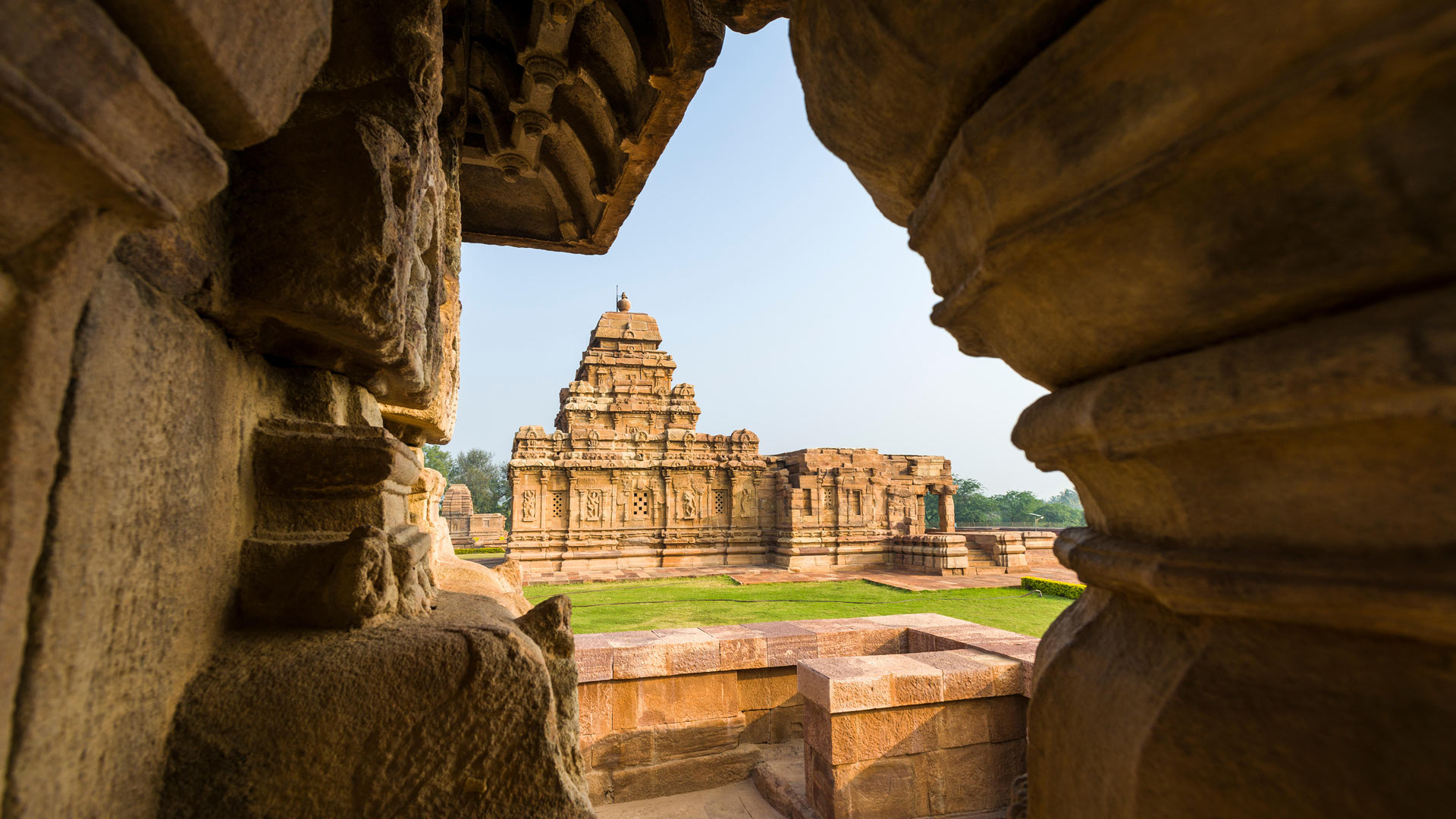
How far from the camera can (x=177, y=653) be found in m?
0.92

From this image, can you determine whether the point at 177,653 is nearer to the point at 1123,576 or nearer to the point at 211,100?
the point at 211,100

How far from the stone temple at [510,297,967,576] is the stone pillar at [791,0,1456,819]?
13.3 metres

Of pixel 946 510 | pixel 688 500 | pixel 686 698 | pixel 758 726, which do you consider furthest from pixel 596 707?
pixel 946 510

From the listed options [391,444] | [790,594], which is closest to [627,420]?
[790,594]

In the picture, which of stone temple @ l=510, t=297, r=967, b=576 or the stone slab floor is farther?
stone temple @ l=510, t=297, r=967, b=576

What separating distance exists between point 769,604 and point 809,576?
459cm

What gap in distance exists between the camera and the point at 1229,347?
72 centimetres

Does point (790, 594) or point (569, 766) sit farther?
point (790, 594)

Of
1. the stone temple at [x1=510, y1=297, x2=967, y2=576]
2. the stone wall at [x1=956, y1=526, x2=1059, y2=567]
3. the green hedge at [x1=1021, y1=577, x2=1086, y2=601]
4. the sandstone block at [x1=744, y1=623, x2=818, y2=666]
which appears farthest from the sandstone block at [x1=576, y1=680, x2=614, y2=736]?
the stone wall at [x1=956, y1=526, x2=1059, y2=567]

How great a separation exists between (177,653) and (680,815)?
3754 millimetres

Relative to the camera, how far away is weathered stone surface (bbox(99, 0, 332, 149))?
0.63 meters

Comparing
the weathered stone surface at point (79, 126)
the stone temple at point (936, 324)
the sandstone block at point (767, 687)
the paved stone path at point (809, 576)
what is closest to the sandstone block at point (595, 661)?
the sandstone block at point (767, 687)

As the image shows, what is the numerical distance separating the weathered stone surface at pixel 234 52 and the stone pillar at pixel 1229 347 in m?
0.70

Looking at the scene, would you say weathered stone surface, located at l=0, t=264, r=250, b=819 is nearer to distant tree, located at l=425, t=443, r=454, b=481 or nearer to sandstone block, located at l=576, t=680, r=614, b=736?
sandstone block, located at l=576, t=680, r=614, b=736
